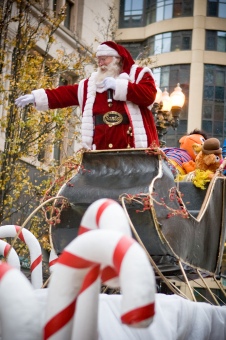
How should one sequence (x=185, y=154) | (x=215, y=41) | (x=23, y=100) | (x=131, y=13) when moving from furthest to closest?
(x=131, y=13) → (x=215, y=41) → (x=185, y=154) → (x=23, y=100)

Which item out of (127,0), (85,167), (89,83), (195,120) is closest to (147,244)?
(85,167)

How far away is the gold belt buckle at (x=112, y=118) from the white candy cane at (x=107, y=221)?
335 cm

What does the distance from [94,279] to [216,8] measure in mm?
38168

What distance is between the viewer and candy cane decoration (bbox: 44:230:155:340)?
7.97ft

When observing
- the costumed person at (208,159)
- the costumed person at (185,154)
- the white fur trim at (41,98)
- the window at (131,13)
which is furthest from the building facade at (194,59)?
the white fur trim at (41,98)

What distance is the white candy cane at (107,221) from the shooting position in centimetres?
284

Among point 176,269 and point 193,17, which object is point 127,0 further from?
point 176,269

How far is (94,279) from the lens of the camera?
2807mm

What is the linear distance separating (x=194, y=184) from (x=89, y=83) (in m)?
1.69

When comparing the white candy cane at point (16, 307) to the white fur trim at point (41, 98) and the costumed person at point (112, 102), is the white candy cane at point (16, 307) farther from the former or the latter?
the white fur trim at point (41, 98)

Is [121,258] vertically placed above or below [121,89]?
below

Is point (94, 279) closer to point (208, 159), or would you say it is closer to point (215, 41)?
point (208, 159)

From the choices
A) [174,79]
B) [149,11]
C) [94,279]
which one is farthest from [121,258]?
[149,11]

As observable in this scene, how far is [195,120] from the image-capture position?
125ft
